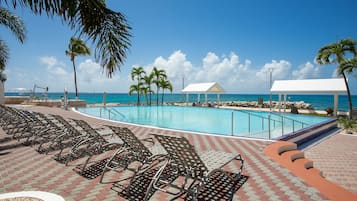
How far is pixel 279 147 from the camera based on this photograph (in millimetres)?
5680

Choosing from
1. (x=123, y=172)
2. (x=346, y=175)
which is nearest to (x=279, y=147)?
(x=346, y=175)

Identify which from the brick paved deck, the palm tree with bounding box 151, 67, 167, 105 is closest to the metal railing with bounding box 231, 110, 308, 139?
the brick paved deck

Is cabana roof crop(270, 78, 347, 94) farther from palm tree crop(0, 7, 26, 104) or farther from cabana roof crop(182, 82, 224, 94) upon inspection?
palm tree crop(0, 7, 26, 104)

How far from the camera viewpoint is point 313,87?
1912 centimetres

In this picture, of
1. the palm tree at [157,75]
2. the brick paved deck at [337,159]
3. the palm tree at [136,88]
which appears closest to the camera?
the brick paved deck at [337,159]

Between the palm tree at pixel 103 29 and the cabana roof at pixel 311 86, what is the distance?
772 inches

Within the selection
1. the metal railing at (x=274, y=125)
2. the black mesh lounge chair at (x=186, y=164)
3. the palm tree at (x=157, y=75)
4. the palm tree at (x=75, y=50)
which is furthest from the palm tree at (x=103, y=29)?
the palm tree at (x=75, y=50)

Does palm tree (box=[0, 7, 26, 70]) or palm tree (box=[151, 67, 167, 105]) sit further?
palm tree (box=[151, 67, 167, 105])

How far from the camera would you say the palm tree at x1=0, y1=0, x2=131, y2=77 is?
3.51 meters

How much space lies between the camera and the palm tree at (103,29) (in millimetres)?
3510

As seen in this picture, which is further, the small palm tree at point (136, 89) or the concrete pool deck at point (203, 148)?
the small palm tree at point (136, 89)

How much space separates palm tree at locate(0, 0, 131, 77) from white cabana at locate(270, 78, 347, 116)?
1960cm

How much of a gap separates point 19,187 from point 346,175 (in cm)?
721

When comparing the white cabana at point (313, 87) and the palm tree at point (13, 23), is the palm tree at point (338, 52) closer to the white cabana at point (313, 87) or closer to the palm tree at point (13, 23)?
the white cabana at point (313, 87)
